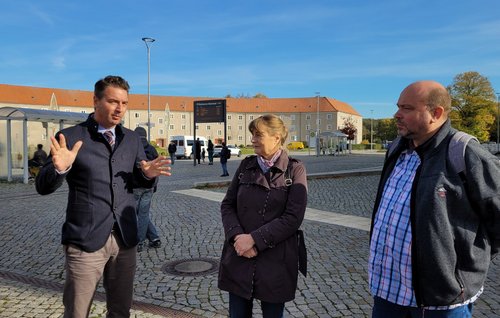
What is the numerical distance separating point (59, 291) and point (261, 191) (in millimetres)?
3011

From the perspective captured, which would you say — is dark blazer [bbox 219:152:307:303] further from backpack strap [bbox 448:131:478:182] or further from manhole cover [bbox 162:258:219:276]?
manhole cover [bbox 162:258:219:276]

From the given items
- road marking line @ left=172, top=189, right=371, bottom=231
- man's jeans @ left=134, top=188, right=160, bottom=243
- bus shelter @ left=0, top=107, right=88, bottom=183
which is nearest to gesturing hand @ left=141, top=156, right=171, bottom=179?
man's jeans @ left=134, top=188, right=160, bottom=243

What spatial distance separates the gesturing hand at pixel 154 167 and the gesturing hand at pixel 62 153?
1.51 feet

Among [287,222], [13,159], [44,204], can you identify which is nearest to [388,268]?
[287,222]

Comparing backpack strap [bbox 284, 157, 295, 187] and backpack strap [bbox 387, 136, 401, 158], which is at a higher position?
backpack strap [bbox 387, 136, 401, 158]

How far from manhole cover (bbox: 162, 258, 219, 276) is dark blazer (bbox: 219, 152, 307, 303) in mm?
2437

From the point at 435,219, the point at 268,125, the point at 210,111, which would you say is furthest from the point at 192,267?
the point at 210,111

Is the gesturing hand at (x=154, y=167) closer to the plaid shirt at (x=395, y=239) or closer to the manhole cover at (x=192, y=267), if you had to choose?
the plaid shirt at (x=395, y=239)

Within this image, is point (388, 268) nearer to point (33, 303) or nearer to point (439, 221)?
point (439, 221)

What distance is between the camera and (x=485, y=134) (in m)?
51.7

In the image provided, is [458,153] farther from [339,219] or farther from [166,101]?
[166,101]

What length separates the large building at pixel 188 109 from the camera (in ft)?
276

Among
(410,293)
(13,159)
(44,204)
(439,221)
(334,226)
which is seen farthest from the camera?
(13,159)

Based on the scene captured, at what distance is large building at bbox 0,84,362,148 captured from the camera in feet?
276
